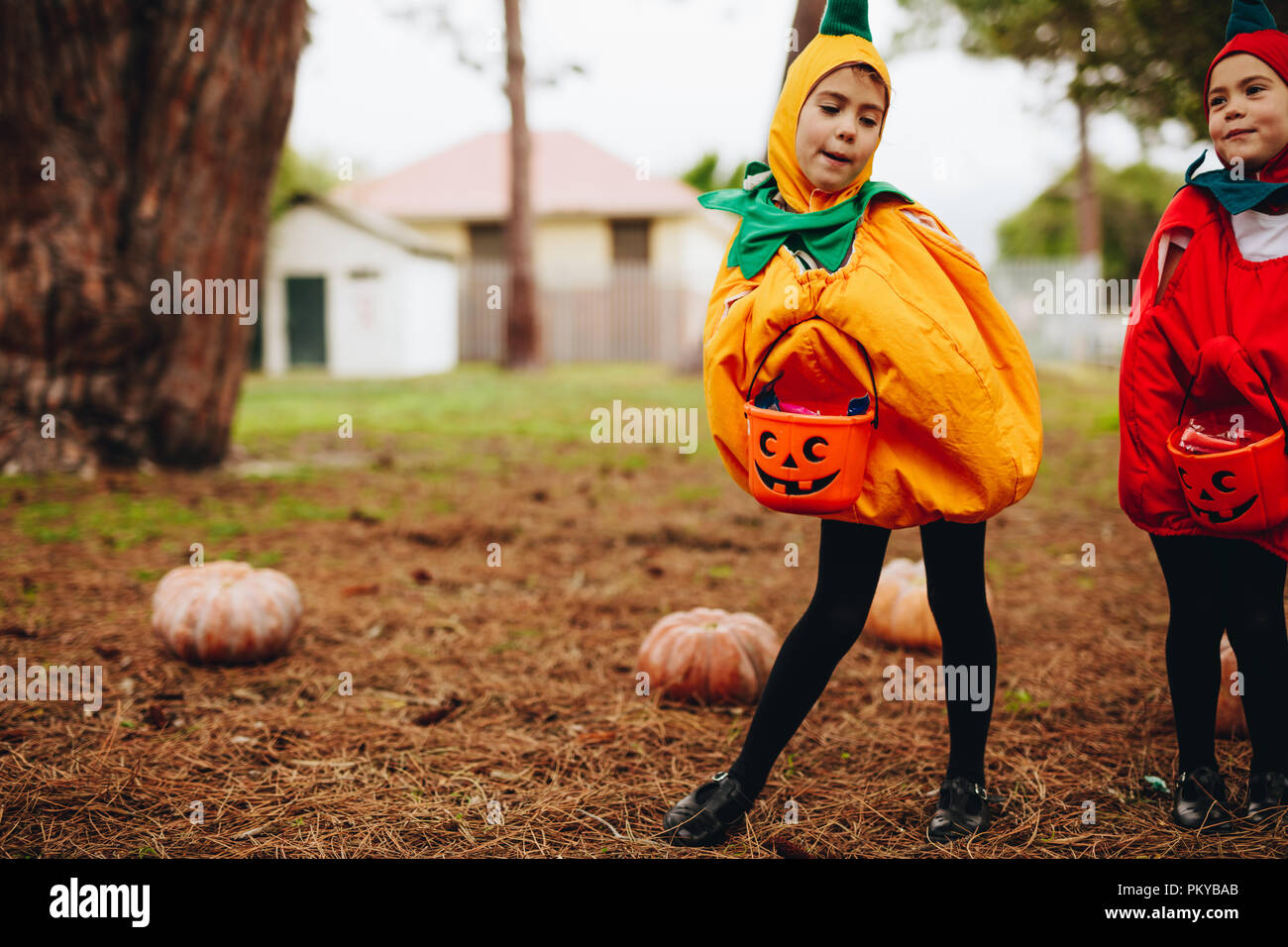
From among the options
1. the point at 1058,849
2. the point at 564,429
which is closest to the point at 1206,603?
the point at 1058,849

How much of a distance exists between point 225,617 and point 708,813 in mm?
2044

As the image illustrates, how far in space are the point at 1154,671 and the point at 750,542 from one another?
7.59 ft

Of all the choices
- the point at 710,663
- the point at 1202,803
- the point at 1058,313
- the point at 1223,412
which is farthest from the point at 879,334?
the point at 1058,313

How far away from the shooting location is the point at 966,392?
201 cm

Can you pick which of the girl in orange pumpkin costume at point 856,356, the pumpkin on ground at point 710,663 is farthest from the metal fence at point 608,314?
the girl in orange pumpkin costume at point 856,356

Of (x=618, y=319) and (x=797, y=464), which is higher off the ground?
(x=618, y=319)

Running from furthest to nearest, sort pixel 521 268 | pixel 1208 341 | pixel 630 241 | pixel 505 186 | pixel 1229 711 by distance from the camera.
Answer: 1. pixel 505 186
2. pixel 630 241
3. pixel 521 268
4. pixel 1229 711
5. pixel 1208 341

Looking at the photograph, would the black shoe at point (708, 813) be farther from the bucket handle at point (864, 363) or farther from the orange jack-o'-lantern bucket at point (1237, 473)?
the orange jack-o'-lantern bucket at point (1237, 473)

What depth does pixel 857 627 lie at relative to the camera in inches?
89.8

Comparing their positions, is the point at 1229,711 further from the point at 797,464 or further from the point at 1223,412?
the point at 797,464

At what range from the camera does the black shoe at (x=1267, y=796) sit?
2322 millimetres

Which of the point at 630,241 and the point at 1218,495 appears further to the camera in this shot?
the point at 630,241
